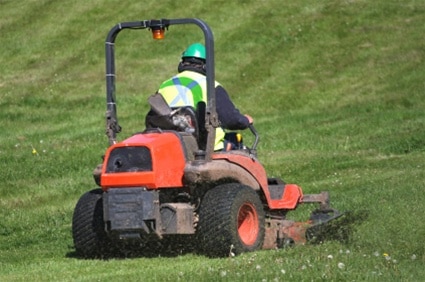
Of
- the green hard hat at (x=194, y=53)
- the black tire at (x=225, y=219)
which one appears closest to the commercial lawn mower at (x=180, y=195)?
the black tire at (x=225, y=219)

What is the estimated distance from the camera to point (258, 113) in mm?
25016

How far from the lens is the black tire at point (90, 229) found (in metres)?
10.9

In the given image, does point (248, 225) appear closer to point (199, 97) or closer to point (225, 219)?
point (225, 219)

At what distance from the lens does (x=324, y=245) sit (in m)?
10.4

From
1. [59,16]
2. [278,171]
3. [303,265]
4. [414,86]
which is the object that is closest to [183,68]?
[303,265]

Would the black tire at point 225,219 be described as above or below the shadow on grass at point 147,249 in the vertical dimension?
above

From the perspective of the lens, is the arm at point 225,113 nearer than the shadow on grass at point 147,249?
No

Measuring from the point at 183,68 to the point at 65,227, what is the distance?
3.32 metres

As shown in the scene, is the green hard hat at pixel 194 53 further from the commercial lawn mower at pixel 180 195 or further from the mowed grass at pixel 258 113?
the mowed grass at pixel 258 113

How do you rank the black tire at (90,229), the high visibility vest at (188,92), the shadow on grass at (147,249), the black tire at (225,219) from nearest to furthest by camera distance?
the black tire at (225,219) → the black tire at (90,229) → the shadow on grass at (147,249) → the high visibility vest at (188,92)

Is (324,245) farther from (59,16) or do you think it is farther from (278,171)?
(59,16)

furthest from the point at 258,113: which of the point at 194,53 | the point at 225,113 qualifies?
the point at 225,113

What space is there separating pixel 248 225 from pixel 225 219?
25.7 inches

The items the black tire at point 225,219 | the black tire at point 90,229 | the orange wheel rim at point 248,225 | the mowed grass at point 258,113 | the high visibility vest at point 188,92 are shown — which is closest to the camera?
the mowed grass at point 258,113
